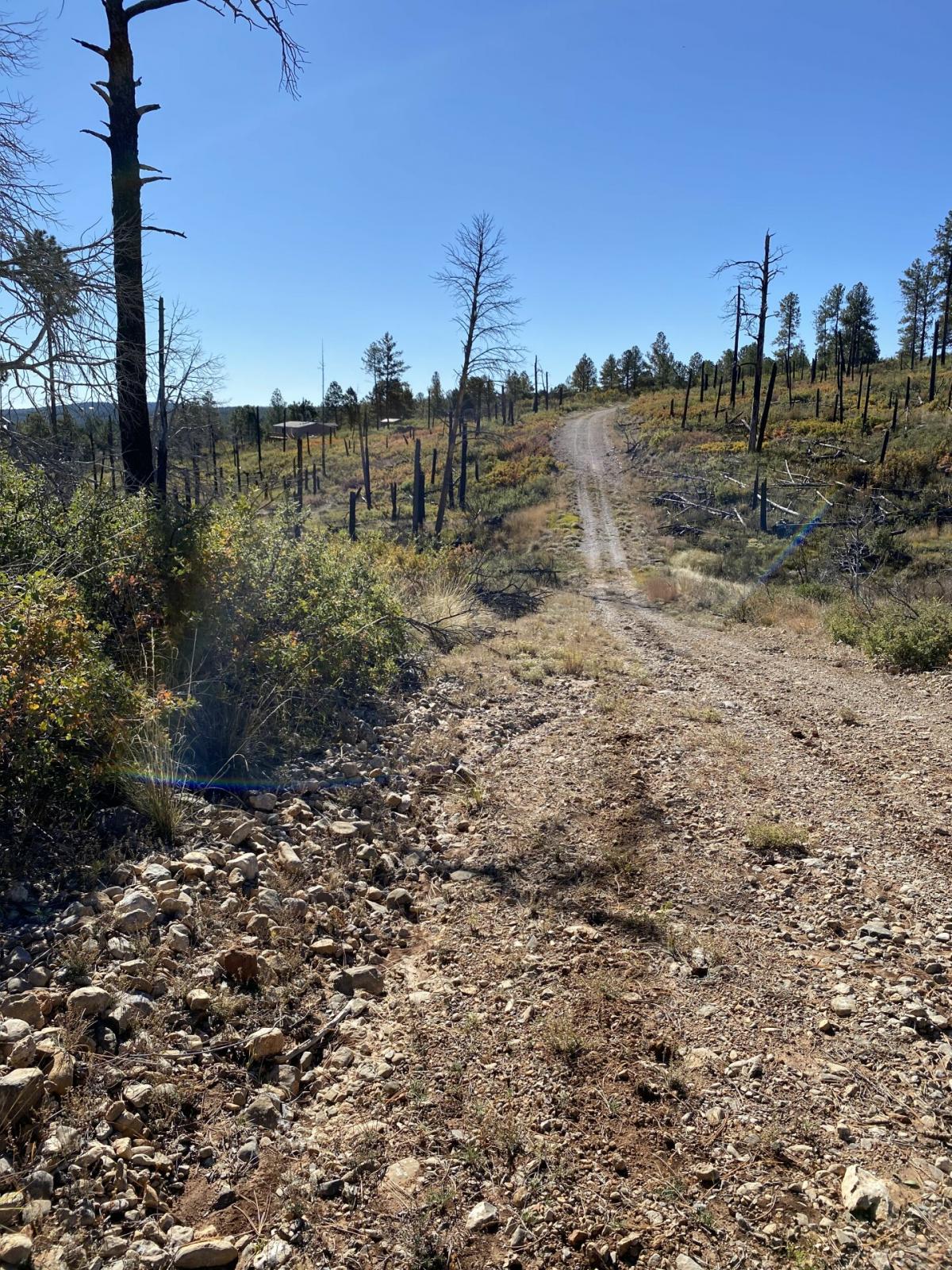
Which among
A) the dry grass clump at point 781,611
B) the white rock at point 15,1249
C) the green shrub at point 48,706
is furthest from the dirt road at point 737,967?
the dry grass clump at point 781,611

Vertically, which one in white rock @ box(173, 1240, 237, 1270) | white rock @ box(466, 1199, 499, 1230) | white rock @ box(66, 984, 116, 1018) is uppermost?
Result: white rock @ box(66, 984, 116, 1018)

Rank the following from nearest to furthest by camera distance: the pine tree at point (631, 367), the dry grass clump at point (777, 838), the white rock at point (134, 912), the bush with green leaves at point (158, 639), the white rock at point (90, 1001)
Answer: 1. the white rock at point (90, 1001)
2. the white rock at point (134, 912)
3. the bush with green leaves at point (158, 639)
4. the dry grass clump at point (777, 838)
5. the pine tree at point (631, 367)

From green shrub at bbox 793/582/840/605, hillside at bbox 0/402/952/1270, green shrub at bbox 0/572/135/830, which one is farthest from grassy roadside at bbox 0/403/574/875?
green shrub at bbox 793/582/840/605

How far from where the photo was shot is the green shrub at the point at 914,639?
8773mm

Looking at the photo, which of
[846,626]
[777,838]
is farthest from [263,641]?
[846,626]

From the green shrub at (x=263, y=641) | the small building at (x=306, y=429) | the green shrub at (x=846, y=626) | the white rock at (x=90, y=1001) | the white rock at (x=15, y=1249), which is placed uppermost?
the small building at (x=306, y=429)

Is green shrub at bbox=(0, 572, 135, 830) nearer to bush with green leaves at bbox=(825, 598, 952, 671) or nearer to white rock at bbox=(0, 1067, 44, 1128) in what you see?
white rock at bbox=(0, 1067, 44, 1128)

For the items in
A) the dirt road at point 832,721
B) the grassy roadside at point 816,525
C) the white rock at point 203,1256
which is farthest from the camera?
the grassy roadside at point 816,525

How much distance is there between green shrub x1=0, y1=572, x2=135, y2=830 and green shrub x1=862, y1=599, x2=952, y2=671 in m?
8.90

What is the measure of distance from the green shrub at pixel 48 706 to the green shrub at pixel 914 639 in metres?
8.90

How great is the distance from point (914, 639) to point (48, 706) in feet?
30.8

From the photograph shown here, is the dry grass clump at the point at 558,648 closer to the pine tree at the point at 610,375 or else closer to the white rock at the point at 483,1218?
the white rock at the point at 483,1218

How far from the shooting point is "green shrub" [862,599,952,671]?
8773 millimetres

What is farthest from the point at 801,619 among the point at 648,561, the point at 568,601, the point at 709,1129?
the point at 709,1129
